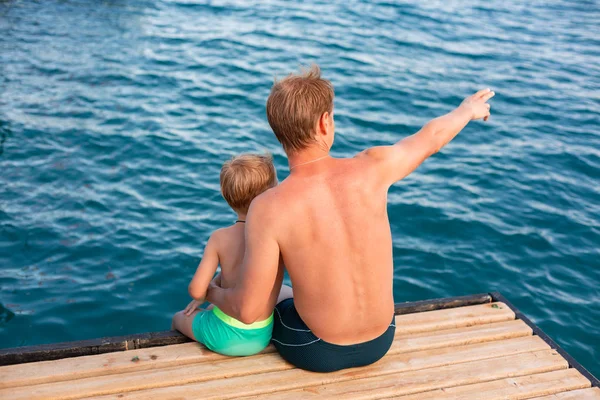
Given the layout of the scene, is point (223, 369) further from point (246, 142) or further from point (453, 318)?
point (246, 142)

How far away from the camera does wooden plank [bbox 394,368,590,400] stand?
328 cm

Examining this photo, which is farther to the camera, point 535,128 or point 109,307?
point 535,128

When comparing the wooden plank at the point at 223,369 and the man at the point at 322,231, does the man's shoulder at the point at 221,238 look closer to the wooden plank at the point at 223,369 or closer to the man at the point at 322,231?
the man at the point at 322,231

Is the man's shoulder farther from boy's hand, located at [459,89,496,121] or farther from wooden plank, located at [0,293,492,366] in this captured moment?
boy's hand, located at [459,89,496,121]

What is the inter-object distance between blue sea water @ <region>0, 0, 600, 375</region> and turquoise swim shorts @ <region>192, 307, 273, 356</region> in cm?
208

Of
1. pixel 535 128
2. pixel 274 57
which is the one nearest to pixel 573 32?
pixel 535 128

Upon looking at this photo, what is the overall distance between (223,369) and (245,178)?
3.21ft

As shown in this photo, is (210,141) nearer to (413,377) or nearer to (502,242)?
(502,242)

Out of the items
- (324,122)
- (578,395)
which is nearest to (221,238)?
(324,122)

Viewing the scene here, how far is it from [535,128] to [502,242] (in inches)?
115

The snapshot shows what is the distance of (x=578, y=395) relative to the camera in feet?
10.9

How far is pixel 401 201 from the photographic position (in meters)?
7.36

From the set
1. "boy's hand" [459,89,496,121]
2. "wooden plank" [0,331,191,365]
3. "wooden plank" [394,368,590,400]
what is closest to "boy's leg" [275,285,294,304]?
"wooden plank" [0,331,191,365]

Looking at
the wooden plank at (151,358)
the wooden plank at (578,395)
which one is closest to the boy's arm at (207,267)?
the wooden plank at (151,358)
